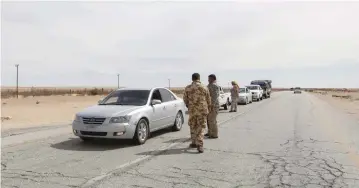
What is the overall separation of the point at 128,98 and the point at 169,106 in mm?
1522

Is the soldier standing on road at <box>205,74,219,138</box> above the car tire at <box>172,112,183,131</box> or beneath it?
above

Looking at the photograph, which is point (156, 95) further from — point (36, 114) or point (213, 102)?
point (36, 114)

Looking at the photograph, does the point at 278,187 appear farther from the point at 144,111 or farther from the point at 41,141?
the point at 41,141

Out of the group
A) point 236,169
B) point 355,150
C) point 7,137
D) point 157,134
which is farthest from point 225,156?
point 7,137

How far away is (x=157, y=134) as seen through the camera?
12.6 metres

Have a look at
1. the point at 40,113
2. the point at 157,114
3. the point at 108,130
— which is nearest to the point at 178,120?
the point at 157,114

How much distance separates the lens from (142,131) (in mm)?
10578

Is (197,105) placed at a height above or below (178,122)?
above

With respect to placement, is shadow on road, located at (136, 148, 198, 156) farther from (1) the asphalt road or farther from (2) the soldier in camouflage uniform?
(2) the soldier in camouflage uniform

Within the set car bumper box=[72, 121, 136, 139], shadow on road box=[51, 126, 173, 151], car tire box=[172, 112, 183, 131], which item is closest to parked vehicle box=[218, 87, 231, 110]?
car tire box=[172, 112, 183, 131]

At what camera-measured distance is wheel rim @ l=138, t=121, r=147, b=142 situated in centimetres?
1041

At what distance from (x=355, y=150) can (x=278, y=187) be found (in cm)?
453

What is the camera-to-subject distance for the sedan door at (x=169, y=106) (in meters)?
12.4

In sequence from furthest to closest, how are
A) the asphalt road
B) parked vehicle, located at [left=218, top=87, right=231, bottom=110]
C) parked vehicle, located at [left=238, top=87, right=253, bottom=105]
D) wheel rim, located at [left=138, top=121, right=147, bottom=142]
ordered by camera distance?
parked vehicle, located at [left=238, top=87, right=253, bottom=105] → parked vehicle, located at [left=218, top=87, right=231, bottom=110] → wheel rim, located at [left=138, top=121, right=147, bottom=142] → the asphalt road
